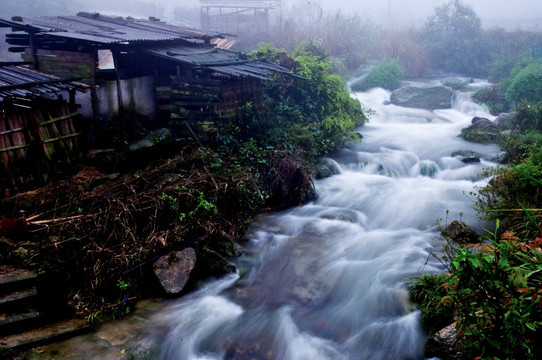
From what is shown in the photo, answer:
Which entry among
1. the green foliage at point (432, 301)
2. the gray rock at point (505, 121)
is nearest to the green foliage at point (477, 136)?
the gray rock at point (505, 121)

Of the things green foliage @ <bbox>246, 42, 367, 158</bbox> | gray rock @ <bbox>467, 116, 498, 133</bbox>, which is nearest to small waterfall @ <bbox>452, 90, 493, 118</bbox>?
gray rock @ <bbox>467, 116, 498, 133</bbox>

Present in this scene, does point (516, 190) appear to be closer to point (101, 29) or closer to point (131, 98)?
point (131, 98)

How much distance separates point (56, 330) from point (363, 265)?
5505 millimetres

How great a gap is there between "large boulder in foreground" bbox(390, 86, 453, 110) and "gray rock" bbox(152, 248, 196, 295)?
15721 mm

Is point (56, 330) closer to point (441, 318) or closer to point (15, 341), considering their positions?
point (15, 341)

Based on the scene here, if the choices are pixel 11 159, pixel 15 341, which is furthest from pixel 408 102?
pixel 15 341

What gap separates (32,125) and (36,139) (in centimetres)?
29

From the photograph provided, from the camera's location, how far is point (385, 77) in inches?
864

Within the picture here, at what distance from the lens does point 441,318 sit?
584 centimetres

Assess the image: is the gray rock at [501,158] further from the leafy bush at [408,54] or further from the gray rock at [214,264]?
the leafy bush at [408,54]

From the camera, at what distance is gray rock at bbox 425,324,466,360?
4.93 m

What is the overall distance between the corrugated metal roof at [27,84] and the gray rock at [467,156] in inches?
441

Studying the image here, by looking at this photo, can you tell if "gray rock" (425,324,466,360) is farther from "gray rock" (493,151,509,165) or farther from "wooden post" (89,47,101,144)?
"gray rock" (493,151,509,165)

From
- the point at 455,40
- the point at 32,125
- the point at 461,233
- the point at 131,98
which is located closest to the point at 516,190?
the point at 461,233
